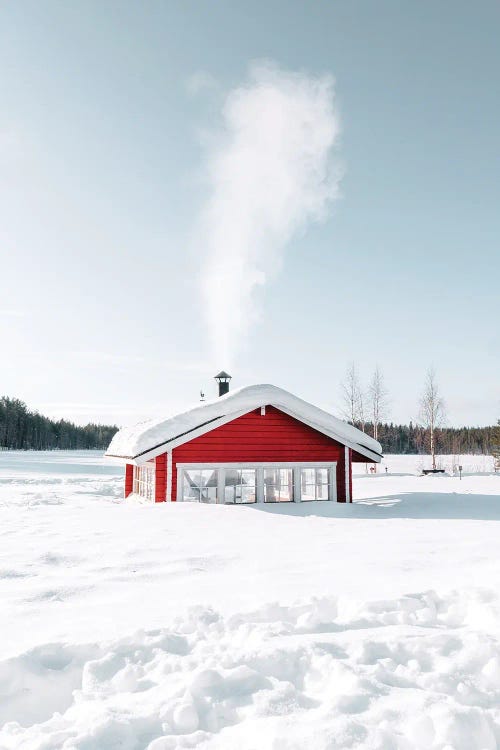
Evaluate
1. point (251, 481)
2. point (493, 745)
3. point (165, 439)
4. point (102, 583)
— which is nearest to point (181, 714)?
point (493, 745)

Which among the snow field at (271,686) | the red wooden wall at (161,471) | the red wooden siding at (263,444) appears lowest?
the snow field at (271,686)

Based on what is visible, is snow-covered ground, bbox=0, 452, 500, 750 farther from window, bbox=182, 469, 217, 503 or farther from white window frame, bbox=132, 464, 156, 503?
white window frame, bbox=132, 464, 156, 503

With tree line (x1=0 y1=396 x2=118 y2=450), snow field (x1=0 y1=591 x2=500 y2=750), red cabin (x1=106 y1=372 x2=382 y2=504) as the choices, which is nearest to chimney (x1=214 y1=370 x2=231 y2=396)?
red cabin (x1=106 y1=372 x2=382 y2=504)

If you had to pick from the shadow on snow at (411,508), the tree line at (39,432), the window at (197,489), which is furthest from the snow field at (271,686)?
the tree line at (39,432)

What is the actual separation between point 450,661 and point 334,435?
11.8 meters

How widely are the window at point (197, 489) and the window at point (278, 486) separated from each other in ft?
5.76

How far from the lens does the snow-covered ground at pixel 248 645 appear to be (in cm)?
328

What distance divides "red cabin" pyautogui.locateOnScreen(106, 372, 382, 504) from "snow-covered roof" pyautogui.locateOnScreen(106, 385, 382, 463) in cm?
3

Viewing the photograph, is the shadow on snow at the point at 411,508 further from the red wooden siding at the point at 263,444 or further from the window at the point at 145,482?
the window at the point at 145,482

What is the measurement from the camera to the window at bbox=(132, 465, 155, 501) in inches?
616

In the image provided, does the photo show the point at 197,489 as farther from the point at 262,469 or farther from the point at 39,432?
the point at 39,432

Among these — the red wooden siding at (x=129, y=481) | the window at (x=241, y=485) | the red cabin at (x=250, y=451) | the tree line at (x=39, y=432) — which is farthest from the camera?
the tree line at (x=39, y=432)

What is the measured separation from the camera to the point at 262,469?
611 inches

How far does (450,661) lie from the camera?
411 cm
